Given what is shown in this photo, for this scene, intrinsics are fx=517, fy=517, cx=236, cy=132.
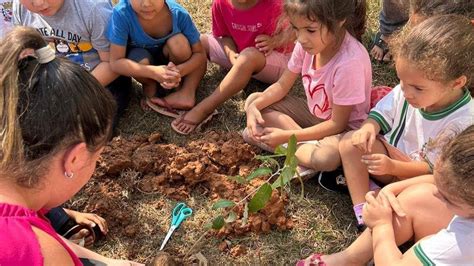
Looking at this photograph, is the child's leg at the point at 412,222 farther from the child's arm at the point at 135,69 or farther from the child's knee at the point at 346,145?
the child's arm at the point at 135,69

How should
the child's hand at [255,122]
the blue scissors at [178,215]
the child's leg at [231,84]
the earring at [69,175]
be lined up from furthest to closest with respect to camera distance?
the child's leg at [231,84] < the child's hand at [255,122] < the blue scissors at [178,215] < the earring at [69,175]

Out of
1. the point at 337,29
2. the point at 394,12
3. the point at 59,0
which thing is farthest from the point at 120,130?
the point at 394,12

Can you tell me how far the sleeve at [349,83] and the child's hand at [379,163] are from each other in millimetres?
300

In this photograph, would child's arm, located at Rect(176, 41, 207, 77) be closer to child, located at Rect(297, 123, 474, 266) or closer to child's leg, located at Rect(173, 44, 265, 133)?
child's leg, located at Rect(173, 44, 265, 133)

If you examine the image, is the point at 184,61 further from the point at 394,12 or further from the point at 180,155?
the point at 394,12

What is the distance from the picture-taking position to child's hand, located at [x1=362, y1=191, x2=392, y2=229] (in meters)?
1.80

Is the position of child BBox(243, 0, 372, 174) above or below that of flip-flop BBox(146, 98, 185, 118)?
above

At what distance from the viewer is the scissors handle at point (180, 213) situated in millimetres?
2154

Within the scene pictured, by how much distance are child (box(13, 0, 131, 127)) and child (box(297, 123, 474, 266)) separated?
1451 mm

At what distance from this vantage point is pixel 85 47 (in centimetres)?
265

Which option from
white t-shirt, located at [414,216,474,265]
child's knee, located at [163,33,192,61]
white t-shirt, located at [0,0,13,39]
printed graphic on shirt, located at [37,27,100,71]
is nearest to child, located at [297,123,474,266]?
white t-shirt, located at [414,216,474,265]

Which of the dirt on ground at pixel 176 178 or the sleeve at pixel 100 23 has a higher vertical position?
the sleeve at pixel 100 23

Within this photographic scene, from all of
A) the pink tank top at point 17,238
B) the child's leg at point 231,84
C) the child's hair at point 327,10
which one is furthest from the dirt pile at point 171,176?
the pink tank top at point 17,238

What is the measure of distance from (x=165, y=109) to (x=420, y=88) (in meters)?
1.38
